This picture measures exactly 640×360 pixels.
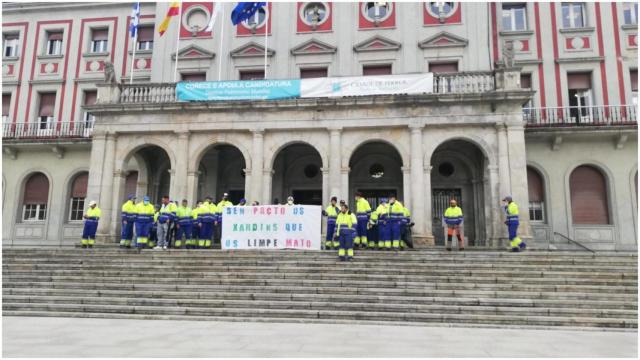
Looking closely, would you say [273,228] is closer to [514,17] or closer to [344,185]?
[344,185]

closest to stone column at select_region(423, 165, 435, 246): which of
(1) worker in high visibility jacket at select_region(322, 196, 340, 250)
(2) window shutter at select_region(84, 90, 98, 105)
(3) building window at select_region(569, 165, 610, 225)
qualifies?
(1) worker in high visibility jacket at select_region(322, 196, 340, 250)

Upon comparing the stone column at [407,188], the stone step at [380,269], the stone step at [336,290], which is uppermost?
the stone column at [407,188]

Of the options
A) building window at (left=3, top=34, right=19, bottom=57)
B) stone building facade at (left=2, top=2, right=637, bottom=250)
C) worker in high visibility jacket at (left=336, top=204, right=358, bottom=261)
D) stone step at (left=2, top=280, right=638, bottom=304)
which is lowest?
stone step at (left=2, top=280, right=638, bottom=304)

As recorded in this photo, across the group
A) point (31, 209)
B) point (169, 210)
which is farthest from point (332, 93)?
point (31, 209)

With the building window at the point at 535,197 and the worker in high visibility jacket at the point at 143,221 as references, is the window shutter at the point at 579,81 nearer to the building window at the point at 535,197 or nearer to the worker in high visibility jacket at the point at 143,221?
the building window at the point at 535,197

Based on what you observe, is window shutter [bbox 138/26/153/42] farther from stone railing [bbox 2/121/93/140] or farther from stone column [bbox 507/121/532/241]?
stone column [bbox 507/121/532/241]

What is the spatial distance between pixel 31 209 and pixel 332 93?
1663 cm

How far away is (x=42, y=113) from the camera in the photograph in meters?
24.5

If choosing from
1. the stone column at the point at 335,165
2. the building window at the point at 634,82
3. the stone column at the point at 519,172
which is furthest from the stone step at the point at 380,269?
the building window at the point at 634,82

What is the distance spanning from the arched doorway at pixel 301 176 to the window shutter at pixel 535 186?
9.09m

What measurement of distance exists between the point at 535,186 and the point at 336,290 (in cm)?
1301

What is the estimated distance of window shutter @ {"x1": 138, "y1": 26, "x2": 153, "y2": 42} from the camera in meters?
24.4

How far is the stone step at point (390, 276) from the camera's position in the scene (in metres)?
10.8

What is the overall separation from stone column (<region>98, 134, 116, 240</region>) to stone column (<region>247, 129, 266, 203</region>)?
548cm
